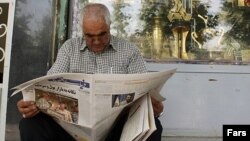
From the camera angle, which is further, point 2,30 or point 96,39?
point 2,30

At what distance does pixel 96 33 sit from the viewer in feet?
6.21

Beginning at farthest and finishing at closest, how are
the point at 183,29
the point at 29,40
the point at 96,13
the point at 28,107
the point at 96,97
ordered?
the point at 183,29 → the point at 29,40 → the point at 96,13 → the point at 28,107 → the point at 96,97

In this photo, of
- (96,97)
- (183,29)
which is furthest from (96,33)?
(183,29)

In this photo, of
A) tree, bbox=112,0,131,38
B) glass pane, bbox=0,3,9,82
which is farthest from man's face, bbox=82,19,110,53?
tree, bbox=112,0,131,38

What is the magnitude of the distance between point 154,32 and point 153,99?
3.37ft

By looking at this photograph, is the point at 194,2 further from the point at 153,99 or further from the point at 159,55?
the point at 153,99

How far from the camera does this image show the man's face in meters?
1.87

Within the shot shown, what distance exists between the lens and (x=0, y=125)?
2398 mm

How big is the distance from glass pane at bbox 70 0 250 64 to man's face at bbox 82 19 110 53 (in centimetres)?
77

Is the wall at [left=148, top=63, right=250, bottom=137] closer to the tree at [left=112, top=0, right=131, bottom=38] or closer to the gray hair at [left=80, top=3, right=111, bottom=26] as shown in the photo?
the tree at [left=112, top=0, right=131, bottom=38]

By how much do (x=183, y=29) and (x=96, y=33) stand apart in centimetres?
100

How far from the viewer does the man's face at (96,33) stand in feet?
6.15

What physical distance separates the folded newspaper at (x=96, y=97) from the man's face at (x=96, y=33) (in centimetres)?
35

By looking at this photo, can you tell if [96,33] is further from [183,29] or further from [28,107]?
[183,29]
